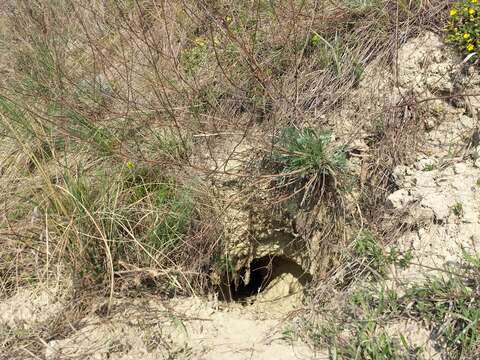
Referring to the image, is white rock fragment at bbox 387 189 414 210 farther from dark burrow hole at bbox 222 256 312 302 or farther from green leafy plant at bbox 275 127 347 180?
dark burrow hole at bbox 222 256 312 302

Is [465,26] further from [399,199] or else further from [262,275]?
[262,275]

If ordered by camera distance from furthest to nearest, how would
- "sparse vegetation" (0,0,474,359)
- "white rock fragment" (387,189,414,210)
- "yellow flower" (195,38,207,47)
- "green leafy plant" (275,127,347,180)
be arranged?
"yellow flower" (195,38,207,47)
"green leafy plant" (275,127,347,180)
"white rock fragment" (387,189,414,210)
"sparse vegetation" (0,0,474,359)

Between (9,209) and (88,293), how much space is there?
2.72 ft

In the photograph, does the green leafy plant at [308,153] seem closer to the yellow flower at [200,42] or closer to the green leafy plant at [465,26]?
the green leafy plant at [465,26]

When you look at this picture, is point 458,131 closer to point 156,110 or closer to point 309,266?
point 309,266

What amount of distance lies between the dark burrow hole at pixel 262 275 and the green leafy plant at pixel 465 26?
1862 millimetres

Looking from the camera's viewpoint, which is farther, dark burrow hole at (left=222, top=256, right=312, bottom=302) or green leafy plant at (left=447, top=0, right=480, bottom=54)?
dark burrow hole at (left=222, top=256, right=312, bottom=302)

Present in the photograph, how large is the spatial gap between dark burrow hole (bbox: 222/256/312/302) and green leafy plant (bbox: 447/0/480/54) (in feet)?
6.11

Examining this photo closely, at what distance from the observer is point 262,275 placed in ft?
11.9

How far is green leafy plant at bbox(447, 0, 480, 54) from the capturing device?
281 cm

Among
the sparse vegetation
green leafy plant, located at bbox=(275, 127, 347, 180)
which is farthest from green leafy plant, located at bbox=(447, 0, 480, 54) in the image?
green leafy plant, located at bbox=(275, 127, 347, 180)

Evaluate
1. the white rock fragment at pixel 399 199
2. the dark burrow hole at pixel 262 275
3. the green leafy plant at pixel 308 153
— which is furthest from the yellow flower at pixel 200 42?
the white rock fragment at pixel 399 199

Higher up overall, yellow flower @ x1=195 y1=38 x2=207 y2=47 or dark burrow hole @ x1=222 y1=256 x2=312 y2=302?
yellow flower @ x1=195 y1=38 x2=207 y2=47

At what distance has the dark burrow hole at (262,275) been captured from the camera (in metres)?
3.32
